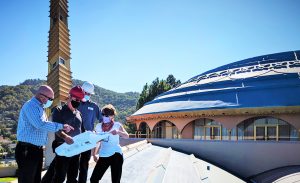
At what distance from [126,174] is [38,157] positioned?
340 cm

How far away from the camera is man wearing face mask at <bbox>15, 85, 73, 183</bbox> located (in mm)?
3646

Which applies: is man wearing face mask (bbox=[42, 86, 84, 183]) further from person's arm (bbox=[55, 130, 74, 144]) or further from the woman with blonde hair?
the woman with blonde hair

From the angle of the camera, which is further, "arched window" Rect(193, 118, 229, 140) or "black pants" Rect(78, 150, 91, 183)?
"arched window" Rect(193, 118, 229, 140)

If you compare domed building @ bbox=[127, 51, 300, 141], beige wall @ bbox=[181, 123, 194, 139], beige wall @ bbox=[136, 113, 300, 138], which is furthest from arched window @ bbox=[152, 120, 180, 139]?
beige wall @ bbox=[181, 123, 194, 139]

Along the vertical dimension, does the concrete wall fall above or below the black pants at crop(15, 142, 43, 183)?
below

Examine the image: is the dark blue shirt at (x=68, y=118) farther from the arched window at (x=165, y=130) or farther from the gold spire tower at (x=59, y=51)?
the arched window at (x=165, y=130)

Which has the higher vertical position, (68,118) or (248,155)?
(68,118)

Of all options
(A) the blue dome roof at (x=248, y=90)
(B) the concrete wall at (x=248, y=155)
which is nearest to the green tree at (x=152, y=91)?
(A) the blue dome roof at (x=248, y=90)

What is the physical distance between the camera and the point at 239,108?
19.7m

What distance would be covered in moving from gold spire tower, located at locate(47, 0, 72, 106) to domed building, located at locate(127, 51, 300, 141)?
9.58 meters

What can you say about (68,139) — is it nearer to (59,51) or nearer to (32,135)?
(32,135)

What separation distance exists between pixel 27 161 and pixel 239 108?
18157mm

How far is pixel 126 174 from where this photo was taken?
6.79 meters

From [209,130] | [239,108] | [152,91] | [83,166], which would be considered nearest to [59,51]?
[209,130]
